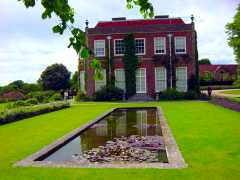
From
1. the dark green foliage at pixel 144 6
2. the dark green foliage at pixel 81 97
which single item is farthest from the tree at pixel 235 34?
the dark green foliage at pixel 144 6

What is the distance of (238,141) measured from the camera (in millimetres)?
9453

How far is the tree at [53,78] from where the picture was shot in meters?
58.9

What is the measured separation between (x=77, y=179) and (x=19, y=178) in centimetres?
111

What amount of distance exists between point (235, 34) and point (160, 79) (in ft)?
28.9

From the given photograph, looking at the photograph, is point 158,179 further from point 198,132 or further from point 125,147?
point 198,132

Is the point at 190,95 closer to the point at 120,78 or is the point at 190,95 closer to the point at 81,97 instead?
the point at 120,78

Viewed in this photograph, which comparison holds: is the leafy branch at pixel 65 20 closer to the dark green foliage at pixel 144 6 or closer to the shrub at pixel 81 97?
the dark green foliage at pixel 144 6

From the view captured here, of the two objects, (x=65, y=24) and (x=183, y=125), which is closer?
(x=65, y=24)

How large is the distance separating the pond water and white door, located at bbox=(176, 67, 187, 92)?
2164 cm

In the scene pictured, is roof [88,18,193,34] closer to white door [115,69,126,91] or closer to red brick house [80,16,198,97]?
red brick house [80,16,198,97]

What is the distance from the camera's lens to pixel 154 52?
35.8 meters

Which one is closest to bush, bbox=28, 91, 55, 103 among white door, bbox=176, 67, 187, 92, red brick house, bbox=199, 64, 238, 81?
white door, bbox=176, 67, 187, 92

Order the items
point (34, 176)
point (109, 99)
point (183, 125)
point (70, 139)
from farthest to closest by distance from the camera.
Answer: point (109, 99)
point (183, 125)
point (70, 139)
point (34, 176)

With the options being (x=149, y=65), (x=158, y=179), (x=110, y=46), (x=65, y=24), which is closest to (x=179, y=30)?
(x=149, y=65)
